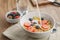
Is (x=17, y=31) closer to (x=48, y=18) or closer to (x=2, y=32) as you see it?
(x=2, y=32)

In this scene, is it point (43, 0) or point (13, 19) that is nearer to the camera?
point (13, 19)

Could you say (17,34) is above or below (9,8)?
below

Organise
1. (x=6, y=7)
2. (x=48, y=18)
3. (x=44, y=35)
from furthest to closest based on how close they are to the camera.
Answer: (x=6, y=7), (x=48, y=18), (x=44, y=35)

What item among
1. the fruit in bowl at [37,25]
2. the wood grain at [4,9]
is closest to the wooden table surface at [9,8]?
the wood grain at [4,9]

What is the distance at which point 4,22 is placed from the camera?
3.62ft

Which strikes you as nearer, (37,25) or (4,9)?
(37,25)

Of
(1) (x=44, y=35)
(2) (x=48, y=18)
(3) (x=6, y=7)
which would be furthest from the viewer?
(3) (x=6, y=7)

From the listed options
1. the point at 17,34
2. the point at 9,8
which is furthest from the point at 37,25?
the point at 9,8

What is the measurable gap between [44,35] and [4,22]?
11.9 inches

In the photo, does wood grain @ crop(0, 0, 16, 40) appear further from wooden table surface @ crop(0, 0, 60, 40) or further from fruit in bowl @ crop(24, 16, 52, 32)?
fruit in bowl @ crop(24, 16, 52, 32)

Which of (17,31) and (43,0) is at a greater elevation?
(43,0)

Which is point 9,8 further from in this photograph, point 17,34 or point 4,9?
point 17,34

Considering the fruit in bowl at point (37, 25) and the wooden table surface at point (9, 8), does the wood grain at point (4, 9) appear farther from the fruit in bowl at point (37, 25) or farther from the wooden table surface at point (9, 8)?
the fruit in bowl at point (37, 25)

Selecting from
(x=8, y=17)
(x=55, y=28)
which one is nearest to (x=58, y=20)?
(x=55, y=28)
